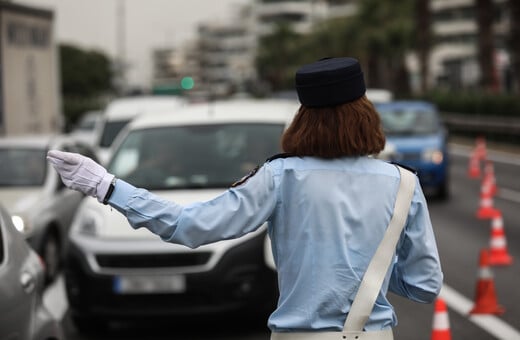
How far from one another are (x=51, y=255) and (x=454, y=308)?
405 cm

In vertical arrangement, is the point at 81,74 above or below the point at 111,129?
below

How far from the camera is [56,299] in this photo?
9.40 m

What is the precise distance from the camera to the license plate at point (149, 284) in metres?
7.39

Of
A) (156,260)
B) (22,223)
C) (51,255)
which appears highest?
(156,260)

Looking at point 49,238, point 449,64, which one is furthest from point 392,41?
point 49,238

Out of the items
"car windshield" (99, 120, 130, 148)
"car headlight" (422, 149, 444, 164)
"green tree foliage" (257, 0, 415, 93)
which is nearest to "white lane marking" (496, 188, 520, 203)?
"car headlight" (422, 149, 444, 164)

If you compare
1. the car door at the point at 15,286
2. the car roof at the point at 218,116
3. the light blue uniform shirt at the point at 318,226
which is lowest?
the car door at the point at 15,286

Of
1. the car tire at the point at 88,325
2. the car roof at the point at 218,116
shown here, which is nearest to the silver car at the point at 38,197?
the car roof at the point at 218,116

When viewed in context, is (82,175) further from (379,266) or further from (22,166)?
(22,166)

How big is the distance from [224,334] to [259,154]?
1496 millimetres

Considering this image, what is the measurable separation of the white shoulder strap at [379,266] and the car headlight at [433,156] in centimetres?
1531

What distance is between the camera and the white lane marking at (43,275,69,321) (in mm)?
8758

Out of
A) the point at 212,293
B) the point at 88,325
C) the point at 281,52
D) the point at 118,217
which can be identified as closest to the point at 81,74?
the point at 281,52

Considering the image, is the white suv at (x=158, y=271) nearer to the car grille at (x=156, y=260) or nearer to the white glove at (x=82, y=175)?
the car grille at (x=156, y=260)
